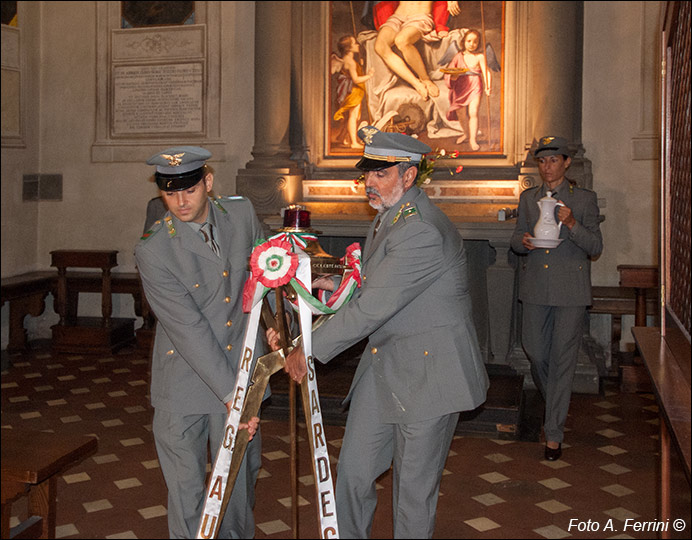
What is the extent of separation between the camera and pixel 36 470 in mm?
2834

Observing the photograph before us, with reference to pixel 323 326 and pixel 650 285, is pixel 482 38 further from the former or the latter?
pixel 323 326

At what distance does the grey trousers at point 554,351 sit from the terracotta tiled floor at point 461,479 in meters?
0.29

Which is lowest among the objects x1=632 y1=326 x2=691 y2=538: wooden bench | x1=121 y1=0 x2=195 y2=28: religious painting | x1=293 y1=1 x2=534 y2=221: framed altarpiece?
x1=632 y1=326 x2=691 y2=538: wooden bench

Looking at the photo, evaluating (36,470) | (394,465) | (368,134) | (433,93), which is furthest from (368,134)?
(433,93)

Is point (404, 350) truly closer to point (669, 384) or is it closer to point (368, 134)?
point (368, 134)

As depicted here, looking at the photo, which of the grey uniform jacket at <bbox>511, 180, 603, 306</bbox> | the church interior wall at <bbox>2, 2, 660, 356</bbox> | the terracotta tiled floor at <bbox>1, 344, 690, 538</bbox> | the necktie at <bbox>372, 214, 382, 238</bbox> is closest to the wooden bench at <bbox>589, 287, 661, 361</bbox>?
the church interior wall at <bbox>2, 2, 660, 356</bbox>

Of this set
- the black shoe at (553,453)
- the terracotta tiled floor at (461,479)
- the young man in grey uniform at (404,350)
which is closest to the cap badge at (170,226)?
the young man in grey uniform at (404,350)

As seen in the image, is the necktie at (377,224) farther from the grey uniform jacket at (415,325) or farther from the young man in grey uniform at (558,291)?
the young man in grey uniform at (558,291)

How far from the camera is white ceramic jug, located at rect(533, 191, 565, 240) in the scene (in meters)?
4.77

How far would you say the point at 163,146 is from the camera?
28.6ft

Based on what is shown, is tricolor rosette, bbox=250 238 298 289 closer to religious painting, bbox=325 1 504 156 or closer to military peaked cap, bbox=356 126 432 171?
military peaked cap, bbox=356 126 432 171

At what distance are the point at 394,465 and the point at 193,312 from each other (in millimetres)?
935

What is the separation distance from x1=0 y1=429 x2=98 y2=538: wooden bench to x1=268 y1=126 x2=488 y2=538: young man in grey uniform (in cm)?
91

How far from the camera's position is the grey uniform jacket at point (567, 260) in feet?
15.6
